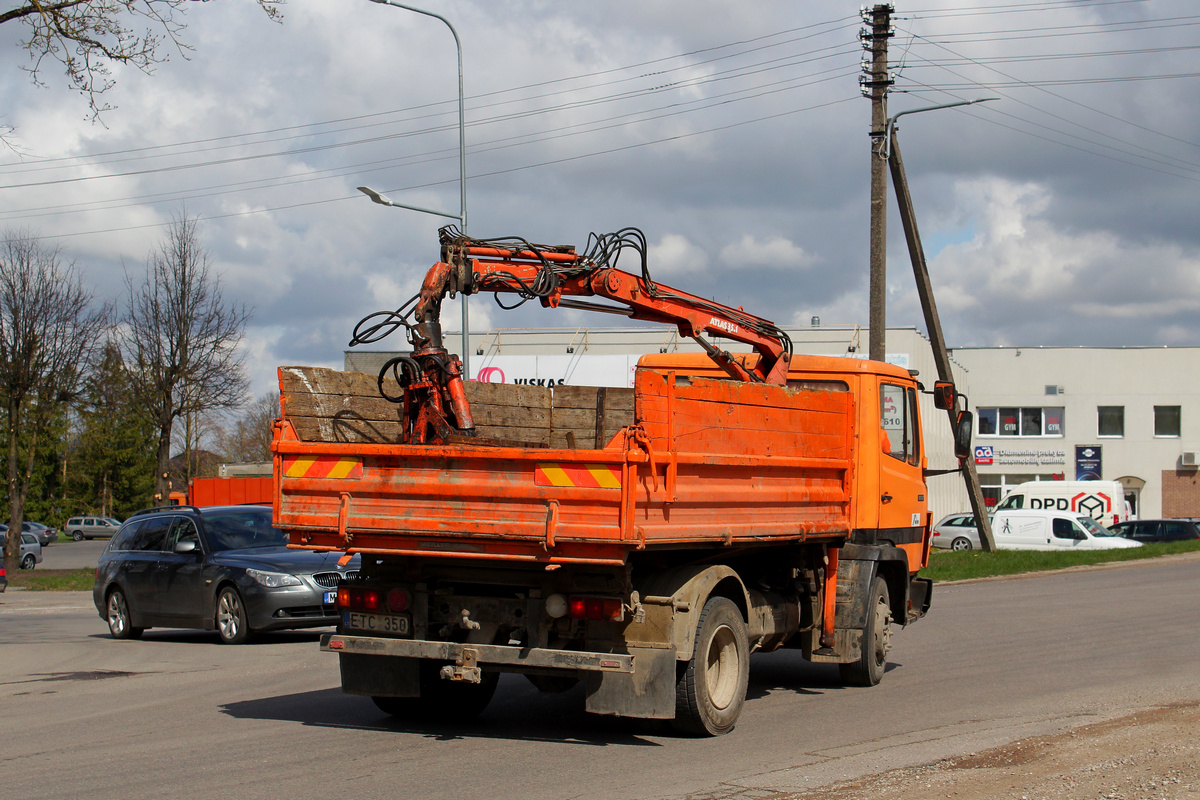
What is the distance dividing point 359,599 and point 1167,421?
54627 millimetres

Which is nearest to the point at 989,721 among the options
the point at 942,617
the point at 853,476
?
the point at 853,476

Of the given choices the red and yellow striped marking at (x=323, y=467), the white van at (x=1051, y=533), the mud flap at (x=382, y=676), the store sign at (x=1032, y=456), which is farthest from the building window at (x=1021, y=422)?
the red and yellow striped marking at (x=323, y=467)

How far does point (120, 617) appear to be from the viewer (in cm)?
1443

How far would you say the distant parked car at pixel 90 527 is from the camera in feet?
Result: 227

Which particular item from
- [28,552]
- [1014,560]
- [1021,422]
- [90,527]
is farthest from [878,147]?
[90,527]

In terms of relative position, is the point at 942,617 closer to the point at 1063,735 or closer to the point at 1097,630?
the point at 1097,630

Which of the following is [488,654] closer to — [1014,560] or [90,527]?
[1014,560]

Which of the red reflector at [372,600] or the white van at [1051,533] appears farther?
the white van at [1051,533]

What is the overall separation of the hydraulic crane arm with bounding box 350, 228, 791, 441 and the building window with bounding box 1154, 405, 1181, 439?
50.3 m

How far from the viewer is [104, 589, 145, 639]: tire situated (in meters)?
14.3

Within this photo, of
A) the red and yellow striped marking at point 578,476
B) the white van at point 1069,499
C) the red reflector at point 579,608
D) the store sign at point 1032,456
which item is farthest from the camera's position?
the store sign at point 1032,456

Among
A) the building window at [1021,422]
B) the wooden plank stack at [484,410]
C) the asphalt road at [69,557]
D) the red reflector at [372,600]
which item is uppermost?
the building window at [1021,422]

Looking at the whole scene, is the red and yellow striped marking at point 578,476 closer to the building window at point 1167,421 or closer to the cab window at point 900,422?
the cab window at point 900,422

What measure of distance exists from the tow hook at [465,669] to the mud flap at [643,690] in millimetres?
670
